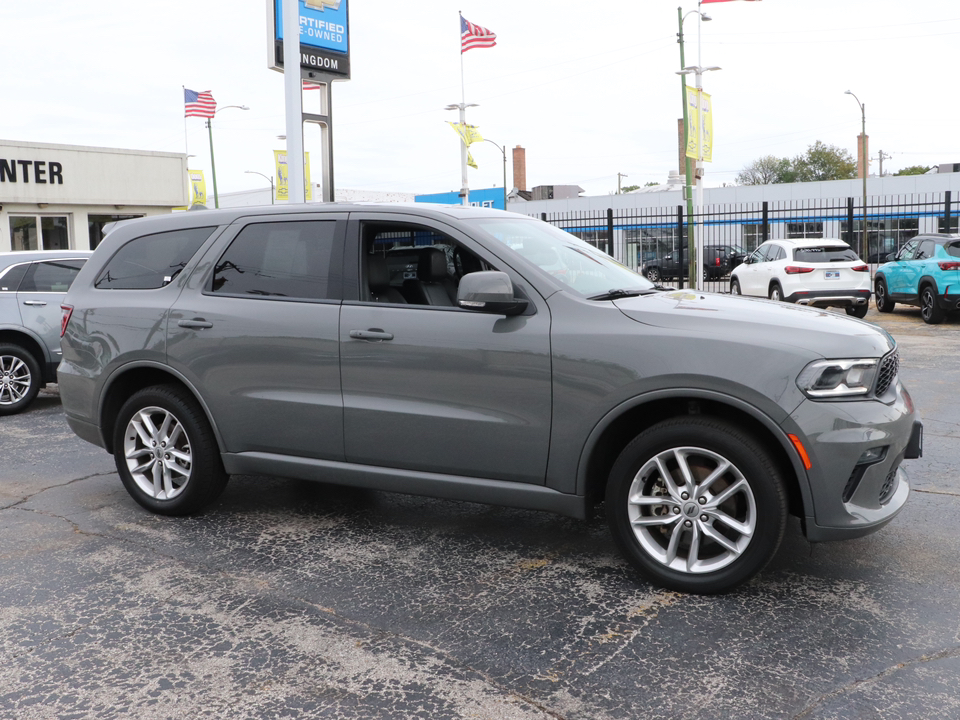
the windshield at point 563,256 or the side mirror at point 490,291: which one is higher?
the windshield at point 563,256

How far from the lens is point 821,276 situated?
1731 centimetres

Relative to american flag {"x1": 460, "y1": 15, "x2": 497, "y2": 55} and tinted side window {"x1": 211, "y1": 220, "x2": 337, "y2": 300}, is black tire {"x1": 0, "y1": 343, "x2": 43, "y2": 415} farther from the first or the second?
american flag {"x1": 460, "y1": 15, "x2": 497, "y2": 55}

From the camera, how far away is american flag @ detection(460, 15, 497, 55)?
27.8 meters

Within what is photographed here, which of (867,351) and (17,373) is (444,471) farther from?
(17,373)

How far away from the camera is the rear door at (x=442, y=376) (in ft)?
13.8

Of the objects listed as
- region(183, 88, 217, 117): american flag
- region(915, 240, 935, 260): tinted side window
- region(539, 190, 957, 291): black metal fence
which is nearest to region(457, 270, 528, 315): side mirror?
region(915, 240, 935, 260): tinted side window

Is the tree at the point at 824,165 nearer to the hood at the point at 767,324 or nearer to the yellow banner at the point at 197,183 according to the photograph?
the yellow banner at the point at 197,183

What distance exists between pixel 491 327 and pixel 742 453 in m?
1.28

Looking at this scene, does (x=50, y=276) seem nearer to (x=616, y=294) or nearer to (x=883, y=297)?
(x=616, y=294)

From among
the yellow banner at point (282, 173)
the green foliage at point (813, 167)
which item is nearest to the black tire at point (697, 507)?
the yellow banner at point (282, 173)

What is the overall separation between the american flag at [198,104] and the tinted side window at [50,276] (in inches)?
1018

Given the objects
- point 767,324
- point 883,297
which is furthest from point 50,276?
point 883,297

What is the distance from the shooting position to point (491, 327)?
169 inches

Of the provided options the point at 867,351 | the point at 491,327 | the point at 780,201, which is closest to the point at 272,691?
the point at 491,327
